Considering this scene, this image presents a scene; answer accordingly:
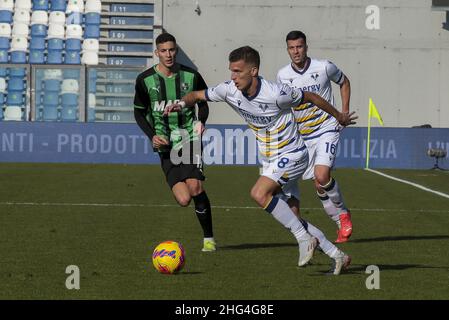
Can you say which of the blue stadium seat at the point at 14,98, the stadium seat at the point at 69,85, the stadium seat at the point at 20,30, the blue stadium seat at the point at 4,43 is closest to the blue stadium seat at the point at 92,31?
the stadium seat at the point at 20,30

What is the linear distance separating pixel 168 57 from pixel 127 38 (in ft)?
91.1

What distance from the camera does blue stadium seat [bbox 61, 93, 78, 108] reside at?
36.9 meters

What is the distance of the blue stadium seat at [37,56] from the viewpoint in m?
39.2

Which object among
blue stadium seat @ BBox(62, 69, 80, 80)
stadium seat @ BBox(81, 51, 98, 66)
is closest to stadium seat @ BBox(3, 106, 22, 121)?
blue stadium seat @ BBox(62, 69, 80, 80)

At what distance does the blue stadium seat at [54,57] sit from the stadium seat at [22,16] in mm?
1753

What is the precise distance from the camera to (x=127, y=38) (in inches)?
1543

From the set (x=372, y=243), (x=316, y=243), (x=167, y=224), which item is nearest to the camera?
(x=316, y=243)

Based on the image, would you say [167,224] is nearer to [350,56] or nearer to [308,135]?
[308,135]

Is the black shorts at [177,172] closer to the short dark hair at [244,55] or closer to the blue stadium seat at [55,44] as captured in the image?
the short dark hair at [244,55]

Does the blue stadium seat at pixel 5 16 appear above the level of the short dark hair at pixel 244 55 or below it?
above

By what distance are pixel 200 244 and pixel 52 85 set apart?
25286 millimetres

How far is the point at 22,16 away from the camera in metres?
40.2
